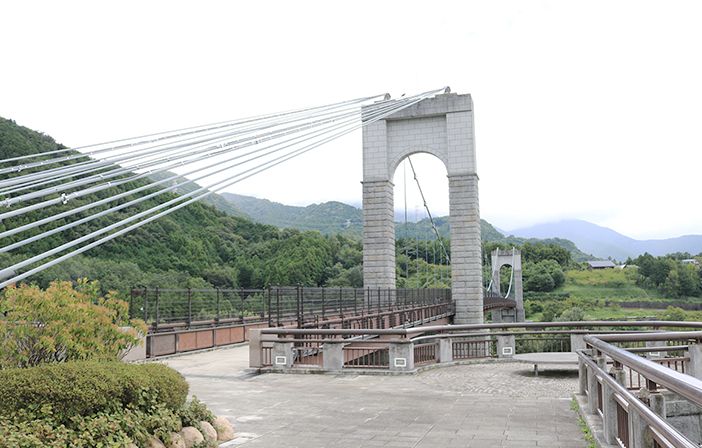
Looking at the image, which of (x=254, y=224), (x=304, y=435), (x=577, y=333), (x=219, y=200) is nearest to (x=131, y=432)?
(x=304, y=435)

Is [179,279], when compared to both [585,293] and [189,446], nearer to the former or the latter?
[189,446]

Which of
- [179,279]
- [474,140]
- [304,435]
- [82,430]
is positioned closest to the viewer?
[82,430]

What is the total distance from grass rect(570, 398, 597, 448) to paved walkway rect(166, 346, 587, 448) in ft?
0.20

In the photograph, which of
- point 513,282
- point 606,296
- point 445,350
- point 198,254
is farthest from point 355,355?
point 606,296

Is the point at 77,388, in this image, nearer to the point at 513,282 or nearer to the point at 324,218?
the point at 513,282

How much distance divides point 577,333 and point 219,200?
12511 cm

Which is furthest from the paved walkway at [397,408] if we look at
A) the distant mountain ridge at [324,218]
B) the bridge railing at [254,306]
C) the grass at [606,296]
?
the distant mountain ridge at [324,218]

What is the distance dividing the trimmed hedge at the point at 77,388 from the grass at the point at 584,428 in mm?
4062

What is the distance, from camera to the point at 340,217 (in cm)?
14388

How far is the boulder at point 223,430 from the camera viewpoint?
20.1 feet

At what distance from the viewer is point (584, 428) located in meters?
6.58

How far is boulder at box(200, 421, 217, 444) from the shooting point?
5867 mm

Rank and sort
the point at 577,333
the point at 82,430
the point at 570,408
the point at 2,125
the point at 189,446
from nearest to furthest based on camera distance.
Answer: the point at 82,430, the point at 189,446, the point at 570,408, the point at 577,333, the point at 2,125

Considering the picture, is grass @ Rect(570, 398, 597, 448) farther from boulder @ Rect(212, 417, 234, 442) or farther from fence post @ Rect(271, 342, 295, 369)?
fence post @ Rect(271, 342, 295, 369)
